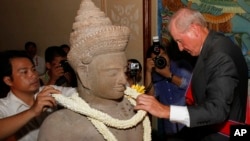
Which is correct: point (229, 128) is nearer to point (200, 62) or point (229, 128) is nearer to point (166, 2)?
point (200, 62)

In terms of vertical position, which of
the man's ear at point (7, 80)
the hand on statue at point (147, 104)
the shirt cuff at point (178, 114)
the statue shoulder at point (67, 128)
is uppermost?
the man's ear at point (7, 80)

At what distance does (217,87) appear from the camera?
5.51 ft

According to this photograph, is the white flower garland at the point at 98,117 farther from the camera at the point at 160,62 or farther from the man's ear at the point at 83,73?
the camera at the point at 160,62

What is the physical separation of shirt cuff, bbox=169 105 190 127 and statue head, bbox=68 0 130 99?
352mm

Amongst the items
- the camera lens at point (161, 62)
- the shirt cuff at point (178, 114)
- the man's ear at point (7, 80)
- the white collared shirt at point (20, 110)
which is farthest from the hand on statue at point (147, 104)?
the camera lens at point (161, 62)

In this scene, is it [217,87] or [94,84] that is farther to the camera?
[217,87]

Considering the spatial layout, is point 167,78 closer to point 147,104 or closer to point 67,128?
point 147,104

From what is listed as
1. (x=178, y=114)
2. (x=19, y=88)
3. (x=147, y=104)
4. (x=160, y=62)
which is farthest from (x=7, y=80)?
(x=160, y=62)

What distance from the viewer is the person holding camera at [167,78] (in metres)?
2.83

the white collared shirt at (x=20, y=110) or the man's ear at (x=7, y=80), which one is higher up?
the man's ear at (x=7, y=80)

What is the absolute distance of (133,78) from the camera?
110 inches

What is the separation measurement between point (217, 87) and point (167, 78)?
119 centimetres

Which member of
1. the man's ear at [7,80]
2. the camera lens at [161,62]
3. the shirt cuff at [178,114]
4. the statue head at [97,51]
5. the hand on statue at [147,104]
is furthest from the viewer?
the camera lens at [161,62]

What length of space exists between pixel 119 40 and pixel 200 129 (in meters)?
0.96
